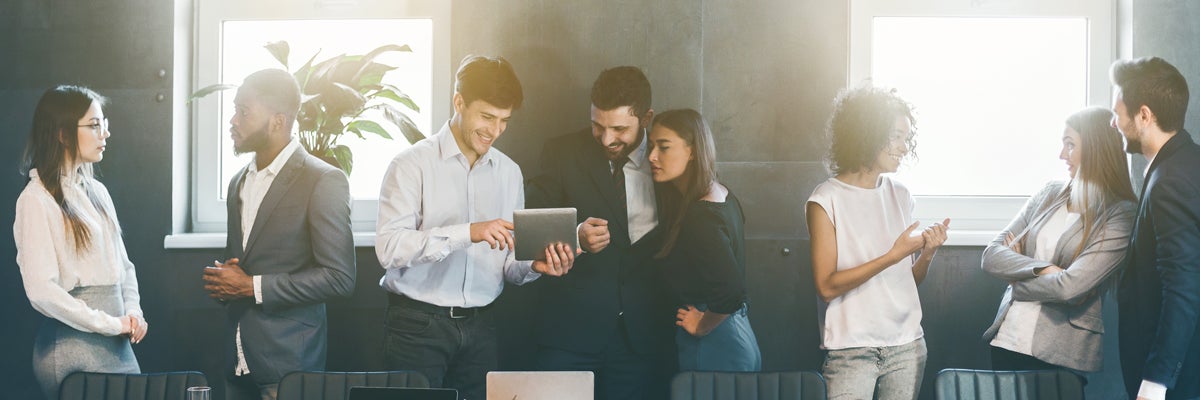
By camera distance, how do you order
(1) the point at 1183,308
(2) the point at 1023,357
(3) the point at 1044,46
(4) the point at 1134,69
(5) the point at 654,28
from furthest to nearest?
(3) the point at 1044,46, (5) the point at 654,28, (2) the point at 1023,357, (4) the point at 1134,69, (1) the point at 1183,308

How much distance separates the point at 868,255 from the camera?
9.36 feet

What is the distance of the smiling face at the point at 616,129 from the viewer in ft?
9.82

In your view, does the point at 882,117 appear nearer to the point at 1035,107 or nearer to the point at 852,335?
the point at 852,335

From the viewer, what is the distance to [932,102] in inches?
154

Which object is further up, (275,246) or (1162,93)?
(1162,93)

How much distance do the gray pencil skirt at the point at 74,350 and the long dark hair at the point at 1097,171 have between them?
3.14 meters

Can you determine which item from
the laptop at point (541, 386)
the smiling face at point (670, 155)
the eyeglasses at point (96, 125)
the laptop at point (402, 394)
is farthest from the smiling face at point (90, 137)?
the smiling face at point (670, 155)

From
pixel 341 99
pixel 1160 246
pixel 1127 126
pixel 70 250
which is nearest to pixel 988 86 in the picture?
pixel 1127 126

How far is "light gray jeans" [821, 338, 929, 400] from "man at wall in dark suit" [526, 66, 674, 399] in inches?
23.6

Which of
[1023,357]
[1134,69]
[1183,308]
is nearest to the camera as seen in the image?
[1183,308]

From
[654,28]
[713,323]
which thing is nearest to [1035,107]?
[654,28]

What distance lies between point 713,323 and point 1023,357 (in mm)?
1068

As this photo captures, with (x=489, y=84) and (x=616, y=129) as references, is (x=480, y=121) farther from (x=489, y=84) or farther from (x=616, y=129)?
(x=616, y=129)

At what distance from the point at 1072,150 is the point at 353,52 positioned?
9.56 feet
